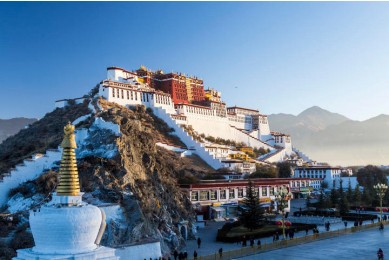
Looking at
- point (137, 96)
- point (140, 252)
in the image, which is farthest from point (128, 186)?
point (137, 96)

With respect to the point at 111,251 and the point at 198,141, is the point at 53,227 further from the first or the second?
the point at 198,141

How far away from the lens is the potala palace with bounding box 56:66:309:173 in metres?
81.5

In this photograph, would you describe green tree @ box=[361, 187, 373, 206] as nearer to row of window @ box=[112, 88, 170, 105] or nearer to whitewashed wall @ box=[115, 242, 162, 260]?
row of window @ box=[112, 88, 170, 105]

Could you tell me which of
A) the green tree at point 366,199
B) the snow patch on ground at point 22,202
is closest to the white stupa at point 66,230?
the snow patch on ground at point 22,202

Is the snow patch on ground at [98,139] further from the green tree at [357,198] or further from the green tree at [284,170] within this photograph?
the green tree at [284,170]

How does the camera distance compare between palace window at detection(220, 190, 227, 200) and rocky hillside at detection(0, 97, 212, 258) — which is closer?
rocky hillside at detection(0, 97, 212, 258)

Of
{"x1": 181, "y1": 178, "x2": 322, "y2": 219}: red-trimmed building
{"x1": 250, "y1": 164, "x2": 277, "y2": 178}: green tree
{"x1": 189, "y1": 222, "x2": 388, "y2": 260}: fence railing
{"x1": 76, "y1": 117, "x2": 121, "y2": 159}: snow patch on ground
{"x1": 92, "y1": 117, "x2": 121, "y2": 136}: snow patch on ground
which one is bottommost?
{"x1": 189, "y1": 222, "x2": 388, "y2": 260}: fence railing

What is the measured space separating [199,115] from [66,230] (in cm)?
8265

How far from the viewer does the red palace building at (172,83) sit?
101m

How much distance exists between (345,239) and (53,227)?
28245 millimetres

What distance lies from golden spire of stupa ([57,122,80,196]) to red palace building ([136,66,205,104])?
7905 centimetres

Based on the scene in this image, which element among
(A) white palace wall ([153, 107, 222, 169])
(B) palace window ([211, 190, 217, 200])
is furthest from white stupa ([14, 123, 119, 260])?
(A) white palace wall ([153, 107, 222, 169])

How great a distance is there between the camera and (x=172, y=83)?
101 meters

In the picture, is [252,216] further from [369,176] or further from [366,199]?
[369,176]
